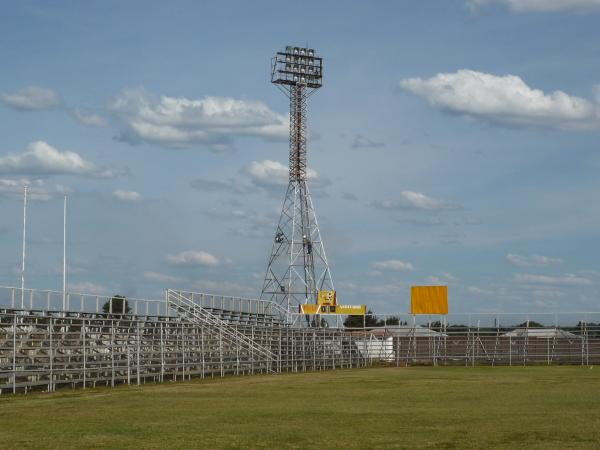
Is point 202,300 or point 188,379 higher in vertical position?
point 202,300

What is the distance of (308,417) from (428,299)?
47.9m

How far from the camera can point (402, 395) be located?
2977cm

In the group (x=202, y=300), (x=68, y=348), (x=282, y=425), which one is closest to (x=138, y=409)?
(x=282, y=425)

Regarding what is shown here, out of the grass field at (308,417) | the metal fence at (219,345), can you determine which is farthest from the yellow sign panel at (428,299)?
the grass field at (308,417)

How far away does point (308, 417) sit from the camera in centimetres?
2184

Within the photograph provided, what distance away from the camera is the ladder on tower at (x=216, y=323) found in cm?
4894

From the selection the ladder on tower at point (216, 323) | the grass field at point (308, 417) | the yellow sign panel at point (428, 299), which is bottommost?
the grass field at point (308, 417)

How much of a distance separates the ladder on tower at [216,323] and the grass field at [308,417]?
1455 centimetres

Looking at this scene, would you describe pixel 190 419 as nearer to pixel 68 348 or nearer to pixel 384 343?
pixel 68 348

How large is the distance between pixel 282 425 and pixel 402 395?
10.3 metres

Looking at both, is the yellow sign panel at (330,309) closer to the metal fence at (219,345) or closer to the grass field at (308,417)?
the metal fence at (219,345)

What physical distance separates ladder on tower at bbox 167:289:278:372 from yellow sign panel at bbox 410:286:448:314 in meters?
17.8

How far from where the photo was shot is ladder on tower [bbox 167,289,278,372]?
48.9 meters

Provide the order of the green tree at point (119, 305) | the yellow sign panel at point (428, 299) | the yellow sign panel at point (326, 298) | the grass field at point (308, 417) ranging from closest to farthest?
1. the grass field at point (308, 417)
2. the green tree at point (119, 305)
3. the yellow sign panel at point (428, 299)
4. the yellow sign panel at point (326, 298)
